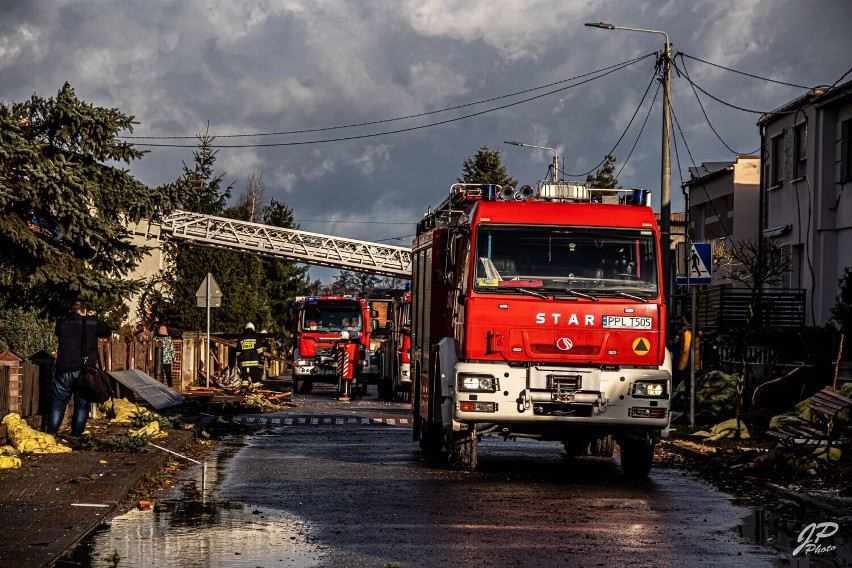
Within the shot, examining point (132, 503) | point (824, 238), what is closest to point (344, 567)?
point (132, 503)

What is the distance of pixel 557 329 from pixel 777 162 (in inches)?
954

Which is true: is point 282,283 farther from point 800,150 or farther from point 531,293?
point 531,293

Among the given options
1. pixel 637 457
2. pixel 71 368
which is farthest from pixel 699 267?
pixel 71 368

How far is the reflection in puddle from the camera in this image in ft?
29.3

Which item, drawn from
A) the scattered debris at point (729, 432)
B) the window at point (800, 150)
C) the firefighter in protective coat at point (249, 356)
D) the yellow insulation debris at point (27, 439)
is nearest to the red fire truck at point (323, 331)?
the firefighter in protective coat at point (249, 356)

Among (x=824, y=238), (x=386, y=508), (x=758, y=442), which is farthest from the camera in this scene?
(x=824, y=238)

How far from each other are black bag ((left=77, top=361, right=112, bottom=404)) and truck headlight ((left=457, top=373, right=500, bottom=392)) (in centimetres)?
517

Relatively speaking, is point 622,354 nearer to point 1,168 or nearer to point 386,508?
point 386,508

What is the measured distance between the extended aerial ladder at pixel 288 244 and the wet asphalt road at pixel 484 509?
36371 mm

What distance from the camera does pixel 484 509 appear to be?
11.5 m

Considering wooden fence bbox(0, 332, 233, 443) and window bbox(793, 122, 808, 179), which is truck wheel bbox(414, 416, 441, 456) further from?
window bbox(793, 122, 808, 179)

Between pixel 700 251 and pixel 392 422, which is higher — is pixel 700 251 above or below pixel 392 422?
above

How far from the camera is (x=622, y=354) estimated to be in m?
14.2

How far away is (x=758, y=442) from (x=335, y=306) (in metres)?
21.1
